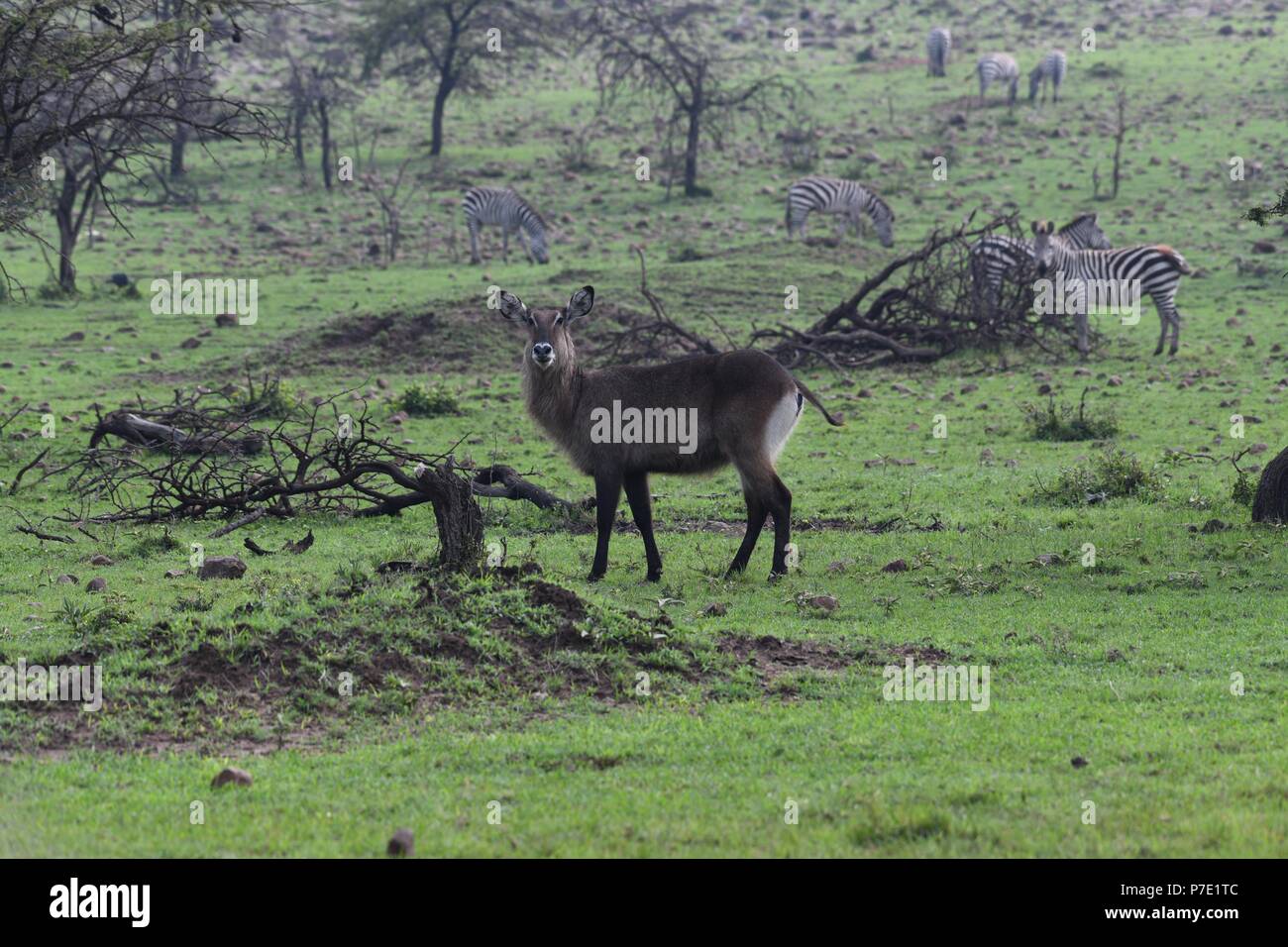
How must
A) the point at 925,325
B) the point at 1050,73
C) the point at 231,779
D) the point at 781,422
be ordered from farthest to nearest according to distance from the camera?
the point at 1050,73, the point at 925,325, the point at 781,422, the point at 231,779

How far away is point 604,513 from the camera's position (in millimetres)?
9547

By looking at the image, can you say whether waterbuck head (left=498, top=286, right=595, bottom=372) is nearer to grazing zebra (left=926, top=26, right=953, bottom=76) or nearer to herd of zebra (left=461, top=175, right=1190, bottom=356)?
herd of zebra (left=461, top=175, right=1190, bottom=356)

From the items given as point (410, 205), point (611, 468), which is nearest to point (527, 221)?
point (410, 205)

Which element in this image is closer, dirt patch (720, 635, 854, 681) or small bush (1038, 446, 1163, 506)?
dirt patch (720, 635, 854, 681)

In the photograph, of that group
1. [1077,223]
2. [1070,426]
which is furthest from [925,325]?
[1077,223]

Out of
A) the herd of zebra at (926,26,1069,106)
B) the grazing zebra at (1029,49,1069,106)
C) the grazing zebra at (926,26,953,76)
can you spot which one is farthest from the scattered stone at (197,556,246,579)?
the grazing zebra at (926,26,953,76)

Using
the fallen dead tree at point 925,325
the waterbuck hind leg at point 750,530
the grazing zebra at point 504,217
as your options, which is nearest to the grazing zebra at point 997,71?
the grazing zebra at point 504,217

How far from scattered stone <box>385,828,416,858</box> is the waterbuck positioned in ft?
14.9

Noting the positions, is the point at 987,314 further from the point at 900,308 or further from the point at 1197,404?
the point at 1197,404

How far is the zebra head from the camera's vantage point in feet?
76.5

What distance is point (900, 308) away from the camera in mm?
19406

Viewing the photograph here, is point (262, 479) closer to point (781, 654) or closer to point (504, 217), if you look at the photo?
point (781, 654)

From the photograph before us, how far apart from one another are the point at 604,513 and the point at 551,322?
1264 millimetres
